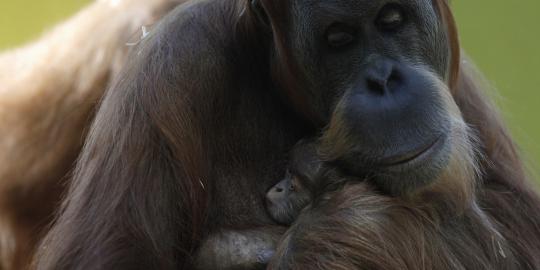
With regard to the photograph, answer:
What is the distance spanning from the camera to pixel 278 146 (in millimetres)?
2256

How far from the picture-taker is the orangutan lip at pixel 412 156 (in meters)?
1.97

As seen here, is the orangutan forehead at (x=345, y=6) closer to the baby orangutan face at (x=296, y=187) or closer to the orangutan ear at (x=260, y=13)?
the orangutan ear at (x=260, y=13)

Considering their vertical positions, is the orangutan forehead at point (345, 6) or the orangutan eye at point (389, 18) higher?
the orangutan forehead at point (345, 6)

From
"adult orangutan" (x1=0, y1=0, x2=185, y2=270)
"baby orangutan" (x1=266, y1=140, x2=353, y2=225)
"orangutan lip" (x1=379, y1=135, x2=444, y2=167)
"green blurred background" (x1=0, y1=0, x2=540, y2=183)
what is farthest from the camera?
"green blurred background" (x1=0, y1=0, x2=540, y2=183)

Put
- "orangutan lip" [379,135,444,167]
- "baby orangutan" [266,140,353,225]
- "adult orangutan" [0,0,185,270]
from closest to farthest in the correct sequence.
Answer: "orangutan lip" [379,135,444,167] → "baby orangutan" [266,140,353,225] → "adult orangutan" [0,0,185,270]

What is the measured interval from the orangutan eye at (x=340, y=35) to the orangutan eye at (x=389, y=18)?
6 centimetres

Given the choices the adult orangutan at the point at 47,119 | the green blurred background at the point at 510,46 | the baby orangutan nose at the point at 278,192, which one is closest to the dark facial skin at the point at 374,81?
the baby orangutan nose at the point at 278,192

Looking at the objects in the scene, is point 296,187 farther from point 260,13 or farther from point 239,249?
point 260,13

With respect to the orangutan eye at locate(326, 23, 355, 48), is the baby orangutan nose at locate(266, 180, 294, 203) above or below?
below

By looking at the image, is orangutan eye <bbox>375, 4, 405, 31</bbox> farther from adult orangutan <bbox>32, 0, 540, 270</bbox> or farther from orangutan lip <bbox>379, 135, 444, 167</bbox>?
orangutan lip <bbox>379, 135, 444, 167</bbox>

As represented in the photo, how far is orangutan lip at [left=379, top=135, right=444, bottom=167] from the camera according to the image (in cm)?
197

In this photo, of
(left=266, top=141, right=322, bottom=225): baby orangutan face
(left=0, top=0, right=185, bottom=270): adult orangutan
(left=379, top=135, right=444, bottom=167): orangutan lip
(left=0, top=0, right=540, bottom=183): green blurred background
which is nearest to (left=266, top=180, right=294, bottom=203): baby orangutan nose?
(left=266, top=141, right=322, bottom=225): baby orangutan face

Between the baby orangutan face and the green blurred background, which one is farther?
the green blurred background

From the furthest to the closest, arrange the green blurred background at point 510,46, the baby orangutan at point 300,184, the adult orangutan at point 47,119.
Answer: the green blurred background at point 510,46 → the adult orangutan at point 47,119 → the baby orangutan at point 300,184
